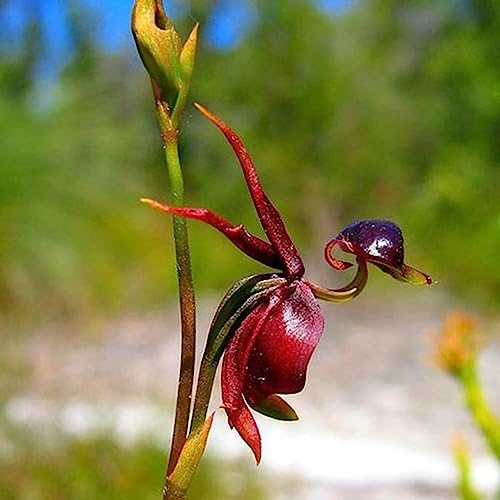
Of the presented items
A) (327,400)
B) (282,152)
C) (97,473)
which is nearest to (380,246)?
(97,473)

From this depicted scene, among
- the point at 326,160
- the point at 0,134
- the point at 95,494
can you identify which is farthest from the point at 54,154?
the point at 95,494

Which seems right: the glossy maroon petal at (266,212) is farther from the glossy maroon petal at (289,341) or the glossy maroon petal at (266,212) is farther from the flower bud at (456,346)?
the flower bud at (456,346)

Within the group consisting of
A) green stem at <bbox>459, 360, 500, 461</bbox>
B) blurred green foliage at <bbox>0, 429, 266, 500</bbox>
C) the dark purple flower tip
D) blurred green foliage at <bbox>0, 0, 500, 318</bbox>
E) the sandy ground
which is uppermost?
blurred green foliage at <bbox>0, 0, 500, 318</bbox>

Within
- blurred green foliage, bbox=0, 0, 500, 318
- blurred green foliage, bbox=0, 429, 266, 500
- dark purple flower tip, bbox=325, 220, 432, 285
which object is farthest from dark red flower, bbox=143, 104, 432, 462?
blurred green foliage, bbox=0, 0, 500, 318

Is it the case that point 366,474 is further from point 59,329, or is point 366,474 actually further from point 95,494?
point 59,329

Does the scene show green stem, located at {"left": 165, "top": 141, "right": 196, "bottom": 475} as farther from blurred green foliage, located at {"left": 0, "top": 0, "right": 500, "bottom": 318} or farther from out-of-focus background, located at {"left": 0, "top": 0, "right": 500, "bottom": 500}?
blurred green foliage, located at {"left": 0, "top": 0, "right": 500, "bottom": 318}

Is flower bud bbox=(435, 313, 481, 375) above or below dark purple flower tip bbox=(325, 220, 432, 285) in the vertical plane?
above
